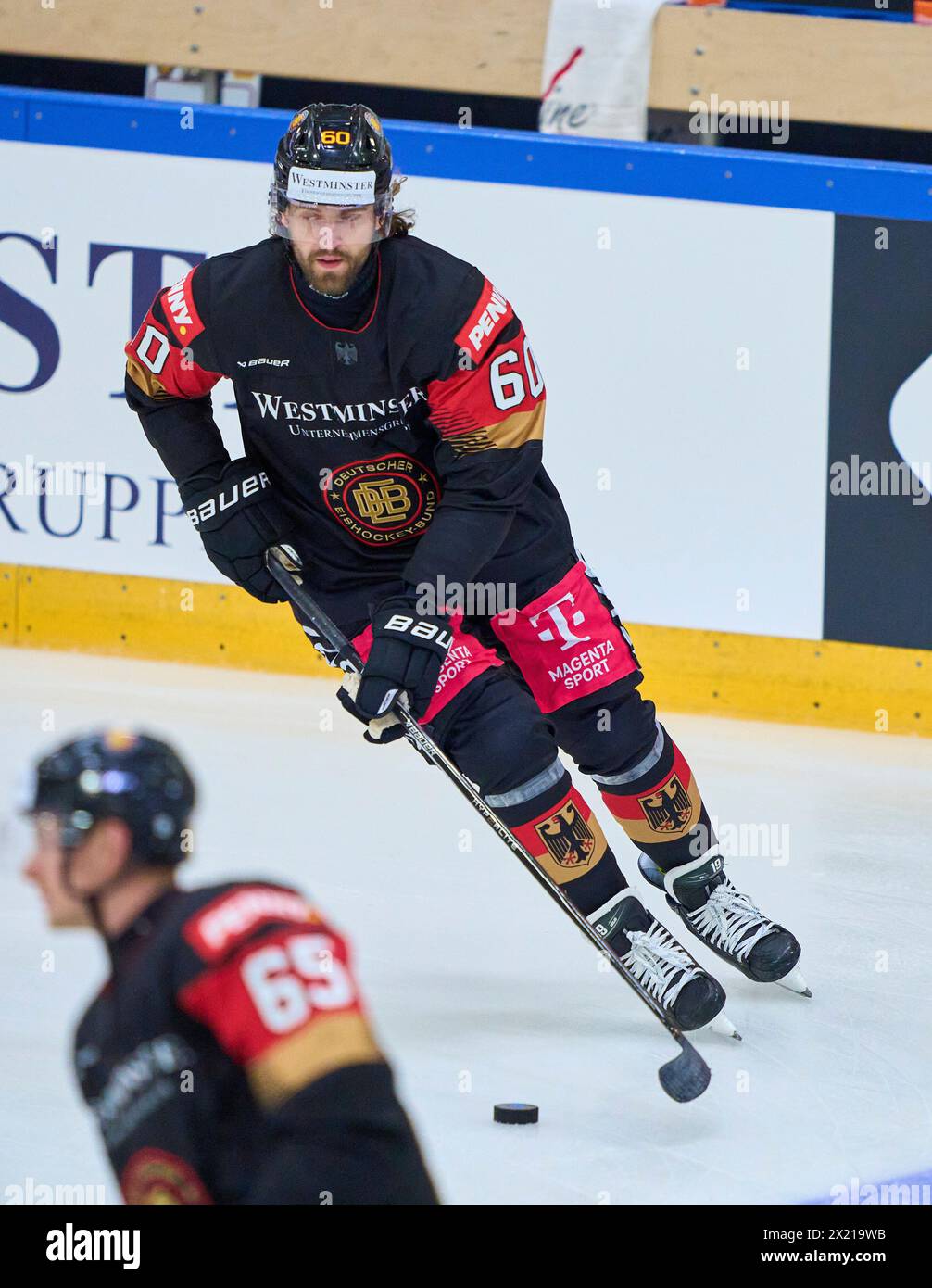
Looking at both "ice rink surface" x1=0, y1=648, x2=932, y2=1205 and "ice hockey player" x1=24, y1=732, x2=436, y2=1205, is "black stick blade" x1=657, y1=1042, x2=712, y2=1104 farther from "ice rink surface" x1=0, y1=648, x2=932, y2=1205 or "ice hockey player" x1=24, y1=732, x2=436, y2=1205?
"ice hockey player" x1=24, y1=732, x2=436, y2=1205

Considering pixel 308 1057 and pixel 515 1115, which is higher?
pixel 308 1057

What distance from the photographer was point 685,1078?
2984mm

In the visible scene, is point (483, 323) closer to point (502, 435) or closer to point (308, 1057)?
point (502, 435)

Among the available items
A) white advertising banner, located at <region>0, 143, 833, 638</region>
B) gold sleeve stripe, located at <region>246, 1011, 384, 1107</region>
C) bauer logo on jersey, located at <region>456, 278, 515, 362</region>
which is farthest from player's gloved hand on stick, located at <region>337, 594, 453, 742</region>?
white advertising banner, located at <region>0, 143, 833, 638</region>

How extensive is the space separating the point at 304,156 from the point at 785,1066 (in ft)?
5.43

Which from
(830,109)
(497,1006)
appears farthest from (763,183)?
(497,1006)

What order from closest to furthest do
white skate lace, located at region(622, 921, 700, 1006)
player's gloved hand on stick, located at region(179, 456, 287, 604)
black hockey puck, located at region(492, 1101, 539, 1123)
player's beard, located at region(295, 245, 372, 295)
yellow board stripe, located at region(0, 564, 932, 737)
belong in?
black hockey puck, located at region(492, 1101, 539, 1123), player's beard, located at region(295, 245, 372, 295), white skate lace, located at region(622, 921, 700, 1006), player's gloved hand on stick, located at region(179, 456, 287, 604), yellow board stripe, located at region(0, 564, 932, 737)

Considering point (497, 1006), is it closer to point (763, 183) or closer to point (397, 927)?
point (397, 927)

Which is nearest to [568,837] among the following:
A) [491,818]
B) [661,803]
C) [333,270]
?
[491,818]

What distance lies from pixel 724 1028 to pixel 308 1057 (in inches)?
78.7

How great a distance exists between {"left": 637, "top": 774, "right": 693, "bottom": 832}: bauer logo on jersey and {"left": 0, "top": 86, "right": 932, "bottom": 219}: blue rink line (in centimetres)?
213

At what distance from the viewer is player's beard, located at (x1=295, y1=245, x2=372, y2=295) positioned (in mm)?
3109

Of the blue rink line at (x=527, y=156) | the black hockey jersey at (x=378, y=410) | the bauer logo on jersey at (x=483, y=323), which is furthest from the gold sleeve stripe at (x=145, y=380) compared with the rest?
the blue rink line at (x=527, y=156)

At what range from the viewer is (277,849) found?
428 cm
